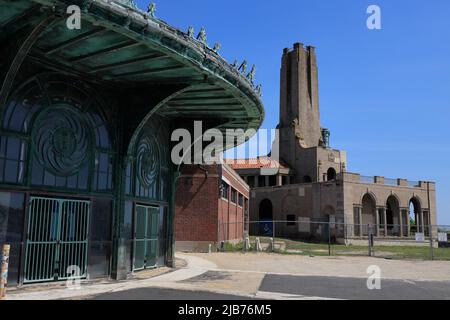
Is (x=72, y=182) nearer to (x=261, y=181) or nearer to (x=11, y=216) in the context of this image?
(x=11, y=216)

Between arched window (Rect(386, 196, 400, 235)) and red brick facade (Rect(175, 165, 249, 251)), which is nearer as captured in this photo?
red brick facade (Rect(175, 165, 249, 251))

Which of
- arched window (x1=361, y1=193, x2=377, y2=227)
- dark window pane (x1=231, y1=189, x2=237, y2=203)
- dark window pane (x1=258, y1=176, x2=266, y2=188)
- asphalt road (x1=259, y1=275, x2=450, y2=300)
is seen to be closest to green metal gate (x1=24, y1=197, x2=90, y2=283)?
asphalt road (x1=259, y1=275, x2=450, y2=300)

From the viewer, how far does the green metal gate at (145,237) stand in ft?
53.4

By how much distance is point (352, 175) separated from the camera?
60281 mm

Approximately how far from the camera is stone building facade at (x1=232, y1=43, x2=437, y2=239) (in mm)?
60281

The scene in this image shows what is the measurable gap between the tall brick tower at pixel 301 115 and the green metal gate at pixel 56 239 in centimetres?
6510

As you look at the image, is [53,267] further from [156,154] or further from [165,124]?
[165,124]

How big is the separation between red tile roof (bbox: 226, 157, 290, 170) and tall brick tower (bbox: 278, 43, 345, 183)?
2858 mm

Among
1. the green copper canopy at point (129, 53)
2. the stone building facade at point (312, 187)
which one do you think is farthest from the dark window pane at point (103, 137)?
the stone building facade at point (312, 187)

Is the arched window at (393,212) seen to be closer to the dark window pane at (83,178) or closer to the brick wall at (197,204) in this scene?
the brick wall at (197,204)

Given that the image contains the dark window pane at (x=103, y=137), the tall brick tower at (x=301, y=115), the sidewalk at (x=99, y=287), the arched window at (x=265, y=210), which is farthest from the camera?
the tall brick tower at (x=301, y=115)

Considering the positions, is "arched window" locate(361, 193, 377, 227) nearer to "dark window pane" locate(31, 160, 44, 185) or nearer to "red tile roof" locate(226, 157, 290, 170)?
"red tile roof" locate(226, 157, 290, 170)

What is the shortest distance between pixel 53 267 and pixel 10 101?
180 inches
